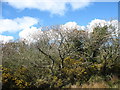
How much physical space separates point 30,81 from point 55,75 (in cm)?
121

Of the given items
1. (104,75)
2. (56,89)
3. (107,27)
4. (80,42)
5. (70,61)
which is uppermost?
(107,27)

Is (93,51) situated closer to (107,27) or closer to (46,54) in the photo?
(107,27)

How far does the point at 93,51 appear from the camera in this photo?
762 centimetres

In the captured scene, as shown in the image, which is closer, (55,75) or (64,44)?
(55,75)

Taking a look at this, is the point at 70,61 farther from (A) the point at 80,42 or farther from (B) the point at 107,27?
(B) the point at 107,27

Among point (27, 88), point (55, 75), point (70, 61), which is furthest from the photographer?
point (70, 61)

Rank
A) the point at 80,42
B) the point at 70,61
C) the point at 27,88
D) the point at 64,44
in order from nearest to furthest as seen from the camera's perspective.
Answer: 1. the point at 27,88
2. the point at 70,61
3. the point at 64,44
4. the point at 80,42

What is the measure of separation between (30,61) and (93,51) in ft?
11.7

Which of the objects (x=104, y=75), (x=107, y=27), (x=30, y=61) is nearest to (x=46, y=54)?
(x=30, y=61)

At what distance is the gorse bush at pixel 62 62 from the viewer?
6109 millimetres

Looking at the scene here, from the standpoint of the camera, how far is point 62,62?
6.70 m

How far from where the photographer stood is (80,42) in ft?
28.0

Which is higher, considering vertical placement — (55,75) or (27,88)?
(55,75)

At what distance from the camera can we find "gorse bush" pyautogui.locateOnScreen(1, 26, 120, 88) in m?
6.11
